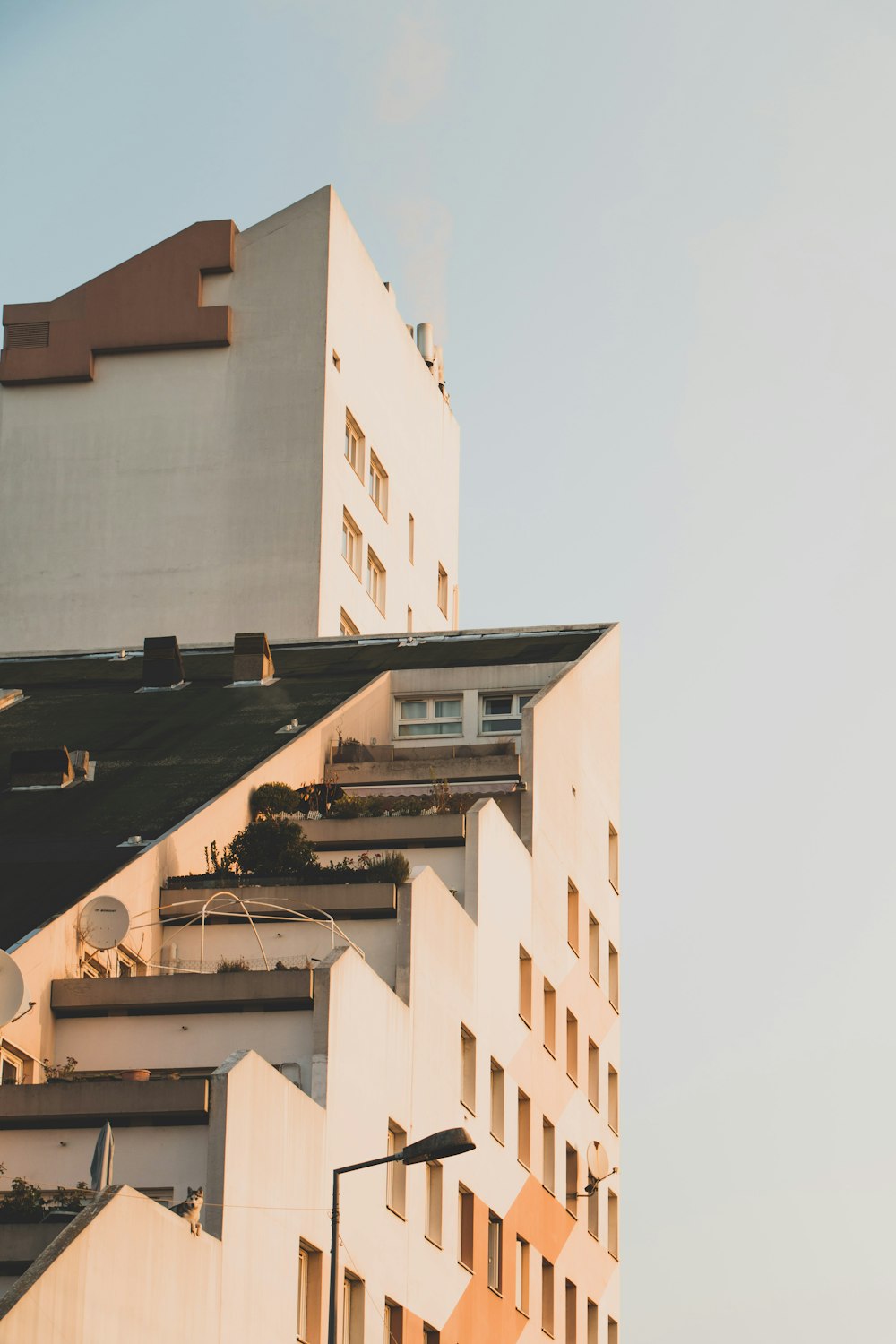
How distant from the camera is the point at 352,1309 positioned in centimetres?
3544

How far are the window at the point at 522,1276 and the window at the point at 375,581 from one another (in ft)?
101

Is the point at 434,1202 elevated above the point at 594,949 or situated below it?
below

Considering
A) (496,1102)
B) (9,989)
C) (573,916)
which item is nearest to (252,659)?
(573,916)

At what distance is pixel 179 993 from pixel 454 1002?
252 inches

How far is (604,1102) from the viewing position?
5512 centimetres

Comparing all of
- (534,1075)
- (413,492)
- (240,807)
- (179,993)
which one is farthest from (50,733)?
(413,492)

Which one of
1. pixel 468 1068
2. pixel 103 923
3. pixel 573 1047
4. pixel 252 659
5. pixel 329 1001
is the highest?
pixel 252 659

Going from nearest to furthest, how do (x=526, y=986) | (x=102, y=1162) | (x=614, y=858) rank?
(x=102, y=1162), (x=526, y=986), (x=614, y=858)

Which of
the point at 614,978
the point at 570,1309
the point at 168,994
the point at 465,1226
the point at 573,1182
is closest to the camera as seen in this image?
the point at 168,994

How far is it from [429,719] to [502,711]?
172 cm

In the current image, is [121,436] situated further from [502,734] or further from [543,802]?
[543,802]

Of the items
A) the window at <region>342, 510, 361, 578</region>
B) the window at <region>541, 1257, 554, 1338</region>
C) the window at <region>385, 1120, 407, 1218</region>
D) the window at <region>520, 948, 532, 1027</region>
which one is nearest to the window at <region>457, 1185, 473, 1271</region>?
the window at <region>385, 1120, 407, 1218</region>

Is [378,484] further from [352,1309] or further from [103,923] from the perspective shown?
[352,1309]

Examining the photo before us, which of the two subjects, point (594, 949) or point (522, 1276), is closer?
point (522, 1276)
